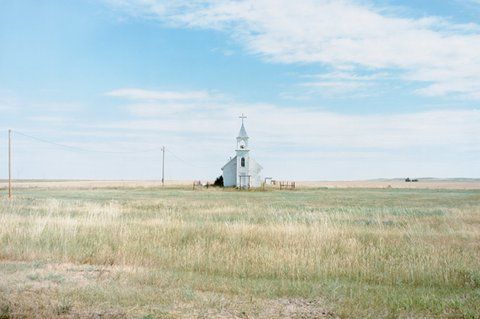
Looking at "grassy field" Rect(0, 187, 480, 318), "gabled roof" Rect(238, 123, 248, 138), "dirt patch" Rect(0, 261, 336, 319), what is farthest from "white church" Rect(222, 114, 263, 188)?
"dirt patch" Rect(0, 261, 336, 319)

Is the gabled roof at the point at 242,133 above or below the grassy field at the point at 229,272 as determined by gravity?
above

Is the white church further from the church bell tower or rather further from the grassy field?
the grassy field

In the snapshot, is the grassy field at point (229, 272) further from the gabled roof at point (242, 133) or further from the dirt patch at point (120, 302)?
the gabled roof at point (242, 133)

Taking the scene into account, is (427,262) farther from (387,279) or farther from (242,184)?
(242,184)

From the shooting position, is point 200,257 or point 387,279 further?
point 200,257

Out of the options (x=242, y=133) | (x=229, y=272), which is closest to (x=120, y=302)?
(x=229, y=272)

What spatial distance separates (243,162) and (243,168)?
3.26ft

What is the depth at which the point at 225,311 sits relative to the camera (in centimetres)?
925

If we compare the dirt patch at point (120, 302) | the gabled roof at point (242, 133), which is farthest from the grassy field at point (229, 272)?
the gabled roof at point (242, 133)

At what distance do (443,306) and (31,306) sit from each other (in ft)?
24.1

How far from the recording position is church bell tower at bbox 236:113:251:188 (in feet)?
290

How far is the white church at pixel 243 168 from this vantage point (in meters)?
88.7

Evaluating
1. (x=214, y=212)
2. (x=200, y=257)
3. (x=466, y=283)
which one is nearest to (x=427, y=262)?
(x=466, y=283)

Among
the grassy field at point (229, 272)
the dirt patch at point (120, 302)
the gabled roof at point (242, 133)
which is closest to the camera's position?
the dirt patch at point (120, 302)
